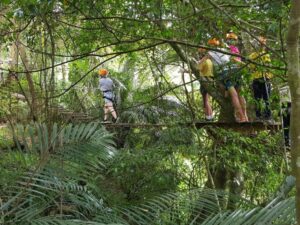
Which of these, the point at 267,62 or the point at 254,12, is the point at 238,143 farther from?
the point at 254,12

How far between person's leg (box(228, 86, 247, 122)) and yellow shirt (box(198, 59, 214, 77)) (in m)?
0.30

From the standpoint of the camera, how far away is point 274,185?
3.85 metres

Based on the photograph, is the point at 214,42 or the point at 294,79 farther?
the point at 214,42

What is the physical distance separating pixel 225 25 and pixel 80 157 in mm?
1749

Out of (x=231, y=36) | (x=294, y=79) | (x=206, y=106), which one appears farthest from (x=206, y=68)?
(x=294, y=79)

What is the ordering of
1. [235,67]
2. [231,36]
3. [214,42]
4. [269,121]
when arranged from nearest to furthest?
[235,67], [214,42], [231,36], [269,121]

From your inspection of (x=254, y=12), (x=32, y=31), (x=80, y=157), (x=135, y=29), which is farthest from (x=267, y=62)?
(x=32, y=31)

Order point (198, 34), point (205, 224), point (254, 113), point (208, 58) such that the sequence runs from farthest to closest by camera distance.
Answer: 1. point (254, 113)
2. point (208, 58)
3. point (198, 34)
4. point (205, 224)

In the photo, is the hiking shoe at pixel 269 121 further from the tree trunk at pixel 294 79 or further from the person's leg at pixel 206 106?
the tree trunk at pixel 294 79

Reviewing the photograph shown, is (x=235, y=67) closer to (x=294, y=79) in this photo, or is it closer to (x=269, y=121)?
(x=269, y=121)

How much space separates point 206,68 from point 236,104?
1.63 ft

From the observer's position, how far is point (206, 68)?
4.07 meters

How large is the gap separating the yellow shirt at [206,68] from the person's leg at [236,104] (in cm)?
30

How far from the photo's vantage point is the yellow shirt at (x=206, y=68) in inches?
156
